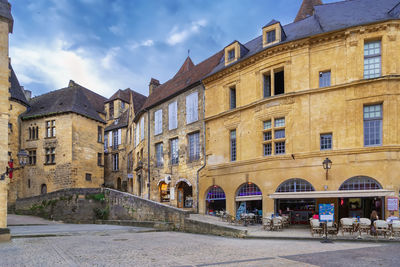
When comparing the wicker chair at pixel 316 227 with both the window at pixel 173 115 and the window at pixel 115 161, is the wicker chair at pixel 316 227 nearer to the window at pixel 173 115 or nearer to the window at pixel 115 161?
the window at pixel 173 115

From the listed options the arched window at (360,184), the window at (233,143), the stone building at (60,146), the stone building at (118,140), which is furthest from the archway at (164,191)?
the arched window at (360,184)

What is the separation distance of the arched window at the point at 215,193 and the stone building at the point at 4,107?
36.7 feet

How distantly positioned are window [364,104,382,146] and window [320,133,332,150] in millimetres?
1499

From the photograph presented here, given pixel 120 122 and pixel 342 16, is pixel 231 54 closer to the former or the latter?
pixel 342 16

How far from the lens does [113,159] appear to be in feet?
128

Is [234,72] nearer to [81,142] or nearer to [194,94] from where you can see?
[194,94]

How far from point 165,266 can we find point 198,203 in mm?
13310

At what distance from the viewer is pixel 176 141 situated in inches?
963

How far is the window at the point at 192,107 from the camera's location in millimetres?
22812

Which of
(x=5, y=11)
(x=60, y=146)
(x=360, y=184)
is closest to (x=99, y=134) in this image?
(x=60, y=146)

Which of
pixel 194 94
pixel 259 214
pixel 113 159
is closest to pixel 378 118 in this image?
pixel 259 214

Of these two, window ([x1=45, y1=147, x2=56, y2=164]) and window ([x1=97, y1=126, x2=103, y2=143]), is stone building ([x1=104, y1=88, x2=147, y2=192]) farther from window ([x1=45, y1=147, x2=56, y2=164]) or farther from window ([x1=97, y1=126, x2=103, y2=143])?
window ([x1=45, y1=147, x2=56, y2=164])

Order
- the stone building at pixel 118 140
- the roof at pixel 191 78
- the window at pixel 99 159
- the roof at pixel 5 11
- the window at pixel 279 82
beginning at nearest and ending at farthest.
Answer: the roof at pixel 5 11, the window at pixel 279 82, the roof at pixel 191 78, the window at pixel 99 159, the stone building at pixel 118 140

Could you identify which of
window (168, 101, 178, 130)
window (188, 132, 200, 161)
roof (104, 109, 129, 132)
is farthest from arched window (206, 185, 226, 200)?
roof (104, 109, 129, 132)
